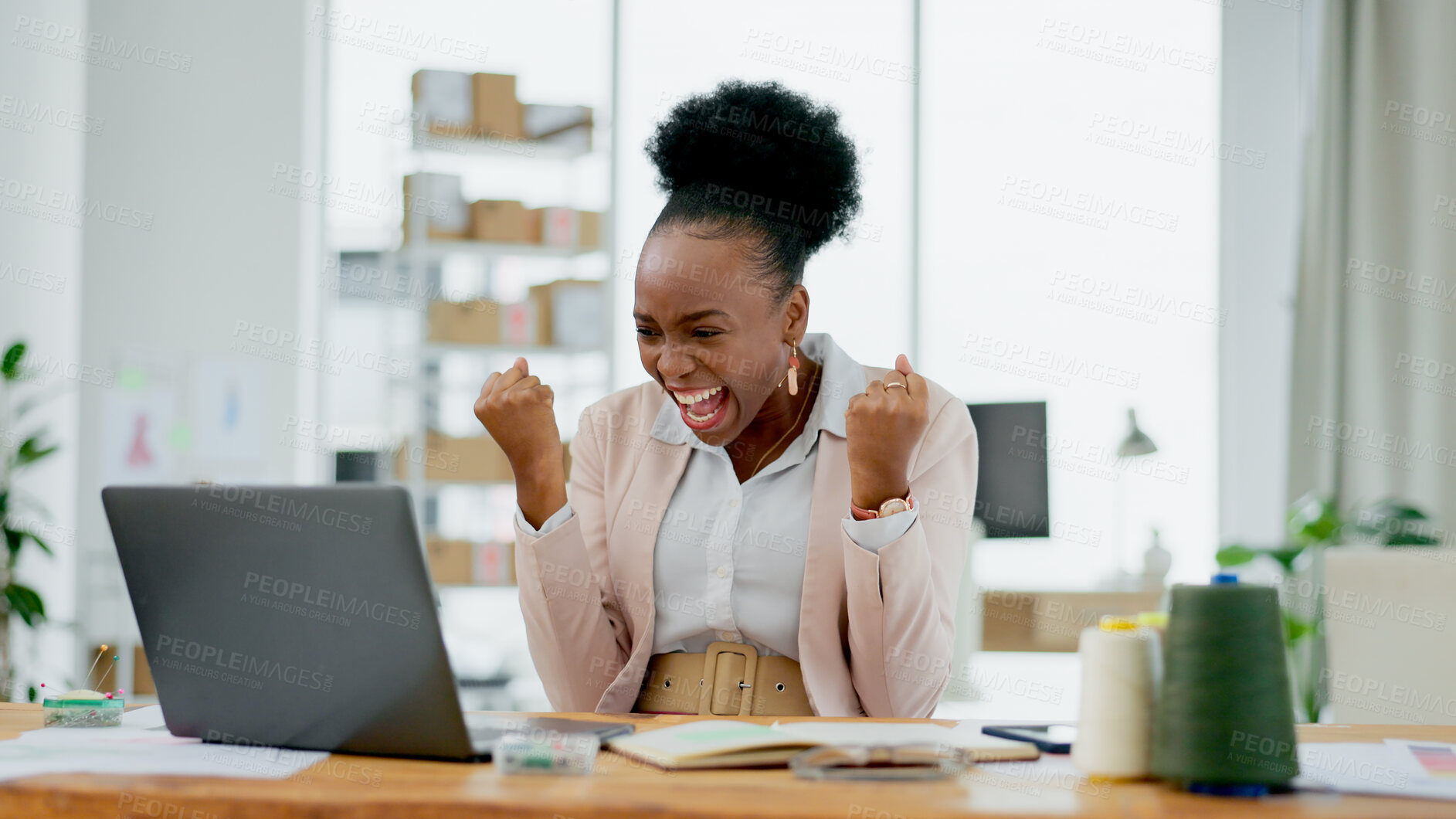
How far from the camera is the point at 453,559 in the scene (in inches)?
166

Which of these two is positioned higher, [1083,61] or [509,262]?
[1083,61]

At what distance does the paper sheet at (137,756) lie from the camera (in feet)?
2.72

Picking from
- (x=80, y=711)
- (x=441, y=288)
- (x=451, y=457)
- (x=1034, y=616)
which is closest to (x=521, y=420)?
(x=80, y=711)

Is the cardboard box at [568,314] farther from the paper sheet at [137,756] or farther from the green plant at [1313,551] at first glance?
the paper sheet at [137,756]

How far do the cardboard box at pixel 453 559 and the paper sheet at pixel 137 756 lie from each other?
317cm

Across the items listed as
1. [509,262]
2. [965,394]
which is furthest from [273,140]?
[965,394]

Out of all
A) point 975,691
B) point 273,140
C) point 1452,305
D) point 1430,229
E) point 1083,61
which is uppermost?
point 1083,61

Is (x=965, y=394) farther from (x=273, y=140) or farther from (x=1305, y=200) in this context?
(x=273, y=140)

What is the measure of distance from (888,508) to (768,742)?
473 mm

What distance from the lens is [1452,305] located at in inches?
130

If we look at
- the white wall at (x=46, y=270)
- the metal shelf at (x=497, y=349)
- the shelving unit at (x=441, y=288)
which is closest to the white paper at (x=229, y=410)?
the white wall at (x=46, y=270)

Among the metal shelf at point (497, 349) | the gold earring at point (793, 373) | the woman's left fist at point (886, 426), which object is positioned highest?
the metal shelf at point (497, 349)

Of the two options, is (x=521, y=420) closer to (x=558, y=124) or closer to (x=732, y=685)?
(x=732, y=685)

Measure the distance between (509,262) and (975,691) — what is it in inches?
95.9
